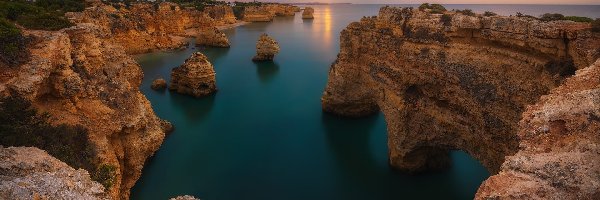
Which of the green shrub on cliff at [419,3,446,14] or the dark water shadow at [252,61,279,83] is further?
the dark water shadow at [252,61,279,83]

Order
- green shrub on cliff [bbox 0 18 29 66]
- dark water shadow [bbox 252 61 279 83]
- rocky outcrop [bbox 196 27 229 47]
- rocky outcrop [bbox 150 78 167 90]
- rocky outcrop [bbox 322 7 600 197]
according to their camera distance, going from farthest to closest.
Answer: rocky outcrop [bbox 196 27 229 47]
dark water shadow [bbox 252 61 279 83]
rocky outcrop [bbox 150 78 167 90]
rocky outcrop [bbox 322 7 600 197]
green shrub on cliff [bbox 0 18 29 66]

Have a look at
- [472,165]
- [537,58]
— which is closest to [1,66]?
[537,58]

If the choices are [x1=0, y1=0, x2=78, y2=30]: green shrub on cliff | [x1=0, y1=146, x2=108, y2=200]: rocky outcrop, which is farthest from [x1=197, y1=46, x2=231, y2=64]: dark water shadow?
[x1=0, y1=146, x2=108, y2=200]: rocky outcrop

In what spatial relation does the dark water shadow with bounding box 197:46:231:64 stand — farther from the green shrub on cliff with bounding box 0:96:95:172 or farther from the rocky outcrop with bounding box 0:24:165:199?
the green shrub on cliff with bounding box 0:96:95:172

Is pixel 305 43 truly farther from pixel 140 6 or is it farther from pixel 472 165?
pixel 472 165

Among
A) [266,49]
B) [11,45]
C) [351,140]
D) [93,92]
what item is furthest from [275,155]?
[266,49]

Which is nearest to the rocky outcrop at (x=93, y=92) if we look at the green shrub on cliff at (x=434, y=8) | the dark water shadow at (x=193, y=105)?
the dark water shadow at (x=193, y=105)
